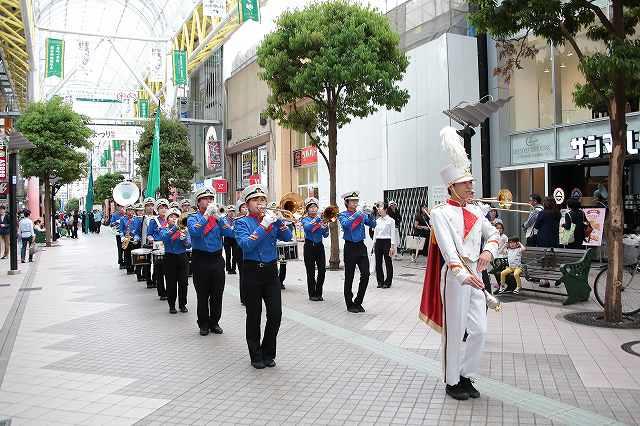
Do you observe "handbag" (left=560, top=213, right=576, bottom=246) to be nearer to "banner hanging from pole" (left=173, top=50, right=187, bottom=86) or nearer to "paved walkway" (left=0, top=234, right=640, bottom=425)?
"paved walkway" (left=0, top=234, right=640, bottom=425)

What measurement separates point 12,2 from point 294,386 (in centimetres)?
3177

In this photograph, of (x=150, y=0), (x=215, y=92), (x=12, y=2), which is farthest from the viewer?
(x=150, y=0)

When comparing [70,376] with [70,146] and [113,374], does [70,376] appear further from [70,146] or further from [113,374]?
[70,146]

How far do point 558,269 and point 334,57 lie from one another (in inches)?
297

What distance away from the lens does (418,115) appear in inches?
737

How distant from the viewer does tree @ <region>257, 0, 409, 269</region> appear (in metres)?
14.8

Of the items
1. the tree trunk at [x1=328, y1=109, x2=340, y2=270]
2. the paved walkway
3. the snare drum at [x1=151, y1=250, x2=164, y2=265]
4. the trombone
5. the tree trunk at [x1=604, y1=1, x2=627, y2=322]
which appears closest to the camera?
the paved walkway

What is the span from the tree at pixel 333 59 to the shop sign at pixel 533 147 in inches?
146

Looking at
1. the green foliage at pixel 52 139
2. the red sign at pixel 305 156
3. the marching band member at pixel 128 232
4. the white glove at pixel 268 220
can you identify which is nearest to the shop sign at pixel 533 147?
the marching band member at pixel 128 232

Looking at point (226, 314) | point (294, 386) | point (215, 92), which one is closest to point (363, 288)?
point (226, 314)

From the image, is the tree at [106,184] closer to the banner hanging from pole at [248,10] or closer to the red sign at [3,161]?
the banner hanging from pole at [248,10]

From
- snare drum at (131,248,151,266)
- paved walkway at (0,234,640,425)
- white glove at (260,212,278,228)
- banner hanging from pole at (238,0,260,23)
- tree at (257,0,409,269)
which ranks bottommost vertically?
paved walkway at (0,234,640,425)

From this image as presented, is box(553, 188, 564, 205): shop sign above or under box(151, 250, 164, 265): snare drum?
above

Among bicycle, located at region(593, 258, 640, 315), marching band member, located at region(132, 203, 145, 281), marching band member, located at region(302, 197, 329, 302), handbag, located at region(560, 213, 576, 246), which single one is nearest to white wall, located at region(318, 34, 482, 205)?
handbag, located at region(560, 213, 576, 246)
